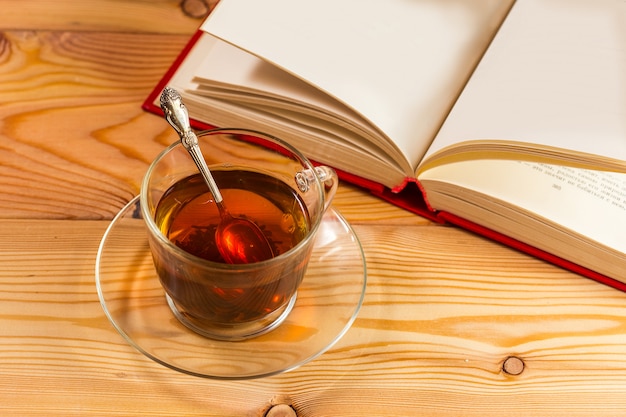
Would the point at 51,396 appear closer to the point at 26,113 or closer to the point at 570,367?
the point at 26,113

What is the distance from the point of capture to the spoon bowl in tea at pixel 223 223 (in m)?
0.68

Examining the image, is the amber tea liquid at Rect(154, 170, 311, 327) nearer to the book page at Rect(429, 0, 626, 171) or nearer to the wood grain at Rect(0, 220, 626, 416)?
the wood grain at Rect(0, 220, 626, 416)

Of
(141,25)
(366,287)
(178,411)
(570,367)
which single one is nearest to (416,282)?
(366,287)

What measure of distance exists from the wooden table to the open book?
0.13 feet

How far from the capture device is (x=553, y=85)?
0.82 meters

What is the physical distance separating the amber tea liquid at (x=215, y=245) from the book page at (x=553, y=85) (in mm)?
185

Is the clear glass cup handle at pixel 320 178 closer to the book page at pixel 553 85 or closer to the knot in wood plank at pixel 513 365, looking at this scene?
the book page at pixel 553 85

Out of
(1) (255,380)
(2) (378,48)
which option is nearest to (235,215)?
(1) (255,380)

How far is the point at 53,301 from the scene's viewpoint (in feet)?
2.44

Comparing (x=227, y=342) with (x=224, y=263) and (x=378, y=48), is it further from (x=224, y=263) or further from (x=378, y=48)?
(x=378, y=48)

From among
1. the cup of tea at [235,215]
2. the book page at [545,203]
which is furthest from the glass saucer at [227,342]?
the book page at [545,203]

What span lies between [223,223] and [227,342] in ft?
0.35

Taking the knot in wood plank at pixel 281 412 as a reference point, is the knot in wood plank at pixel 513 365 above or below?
above

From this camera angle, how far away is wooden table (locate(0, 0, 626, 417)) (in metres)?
0.70
